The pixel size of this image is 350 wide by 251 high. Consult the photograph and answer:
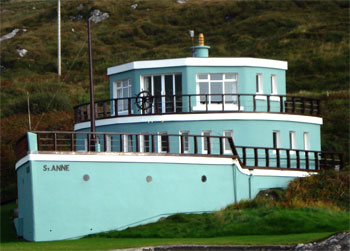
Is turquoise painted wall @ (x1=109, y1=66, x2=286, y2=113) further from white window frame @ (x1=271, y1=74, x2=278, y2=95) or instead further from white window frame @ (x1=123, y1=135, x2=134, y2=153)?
white window frame @ (x1=123, y1=135, x2=134, y2=153)

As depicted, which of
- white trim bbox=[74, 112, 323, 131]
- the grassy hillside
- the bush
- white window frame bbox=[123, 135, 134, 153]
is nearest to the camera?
white trim bbox=[74, 112, 323, 131]

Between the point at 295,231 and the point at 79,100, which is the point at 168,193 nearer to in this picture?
the point at 295,231

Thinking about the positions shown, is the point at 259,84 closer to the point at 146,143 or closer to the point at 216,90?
the point at 216,90

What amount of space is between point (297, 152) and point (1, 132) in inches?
1051

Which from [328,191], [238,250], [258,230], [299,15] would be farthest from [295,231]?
[299,15]

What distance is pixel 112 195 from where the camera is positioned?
34.1 metres

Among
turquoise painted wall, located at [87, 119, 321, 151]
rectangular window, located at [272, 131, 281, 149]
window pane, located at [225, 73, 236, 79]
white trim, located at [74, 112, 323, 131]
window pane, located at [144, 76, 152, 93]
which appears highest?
window pane, located at [225, 73, 236, 79]

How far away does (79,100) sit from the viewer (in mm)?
72062

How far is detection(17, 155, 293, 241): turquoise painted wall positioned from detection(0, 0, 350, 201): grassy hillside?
18691mm

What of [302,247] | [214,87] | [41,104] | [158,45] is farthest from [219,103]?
[158,45]

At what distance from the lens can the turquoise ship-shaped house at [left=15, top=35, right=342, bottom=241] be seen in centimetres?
3306

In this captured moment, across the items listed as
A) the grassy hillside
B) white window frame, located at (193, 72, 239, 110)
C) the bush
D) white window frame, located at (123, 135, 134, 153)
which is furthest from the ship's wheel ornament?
the bush

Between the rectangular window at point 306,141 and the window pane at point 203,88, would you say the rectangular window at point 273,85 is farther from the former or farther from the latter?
the window pane at point 203,88

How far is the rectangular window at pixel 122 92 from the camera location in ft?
145
